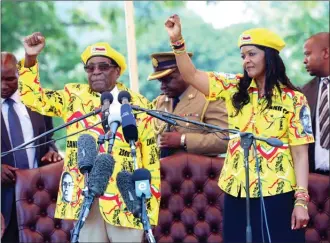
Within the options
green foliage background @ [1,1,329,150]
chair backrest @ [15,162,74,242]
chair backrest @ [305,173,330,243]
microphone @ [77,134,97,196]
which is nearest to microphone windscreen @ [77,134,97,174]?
microphone @ [77,134,97,196]

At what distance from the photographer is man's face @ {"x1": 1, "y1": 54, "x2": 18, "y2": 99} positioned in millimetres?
7234

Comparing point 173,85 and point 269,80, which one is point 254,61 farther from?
point 173,85

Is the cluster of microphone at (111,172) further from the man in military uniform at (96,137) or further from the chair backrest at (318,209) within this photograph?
the chair backrest at (318,209)

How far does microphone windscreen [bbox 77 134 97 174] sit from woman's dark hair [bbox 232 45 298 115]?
4.10ft

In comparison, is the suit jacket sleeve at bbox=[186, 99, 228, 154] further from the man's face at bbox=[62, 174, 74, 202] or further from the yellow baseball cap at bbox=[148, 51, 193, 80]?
the man's face at bbox=[62, 174, 74, 202]

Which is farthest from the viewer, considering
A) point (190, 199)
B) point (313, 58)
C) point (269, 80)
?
point (313, 58)

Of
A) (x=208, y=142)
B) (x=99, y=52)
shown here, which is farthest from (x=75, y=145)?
(x=208, y=142)

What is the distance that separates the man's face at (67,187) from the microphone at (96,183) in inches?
→ 60.4

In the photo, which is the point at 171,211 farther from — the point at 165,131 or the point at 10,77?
the point at 10,77

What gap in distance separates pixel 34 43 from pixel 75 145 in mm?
659

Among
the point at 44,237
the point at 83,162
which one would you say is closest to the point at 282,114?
the point at 83,162

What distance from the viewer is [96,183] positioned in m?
4.53

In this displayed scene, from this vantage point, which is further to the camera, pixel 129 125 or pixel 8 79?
pixel 8 79

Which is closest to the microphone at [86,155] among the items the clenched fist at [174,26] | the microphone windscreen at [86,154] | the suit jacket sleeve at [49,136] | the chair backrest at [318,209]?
the microphone windscreen at [86,154]
